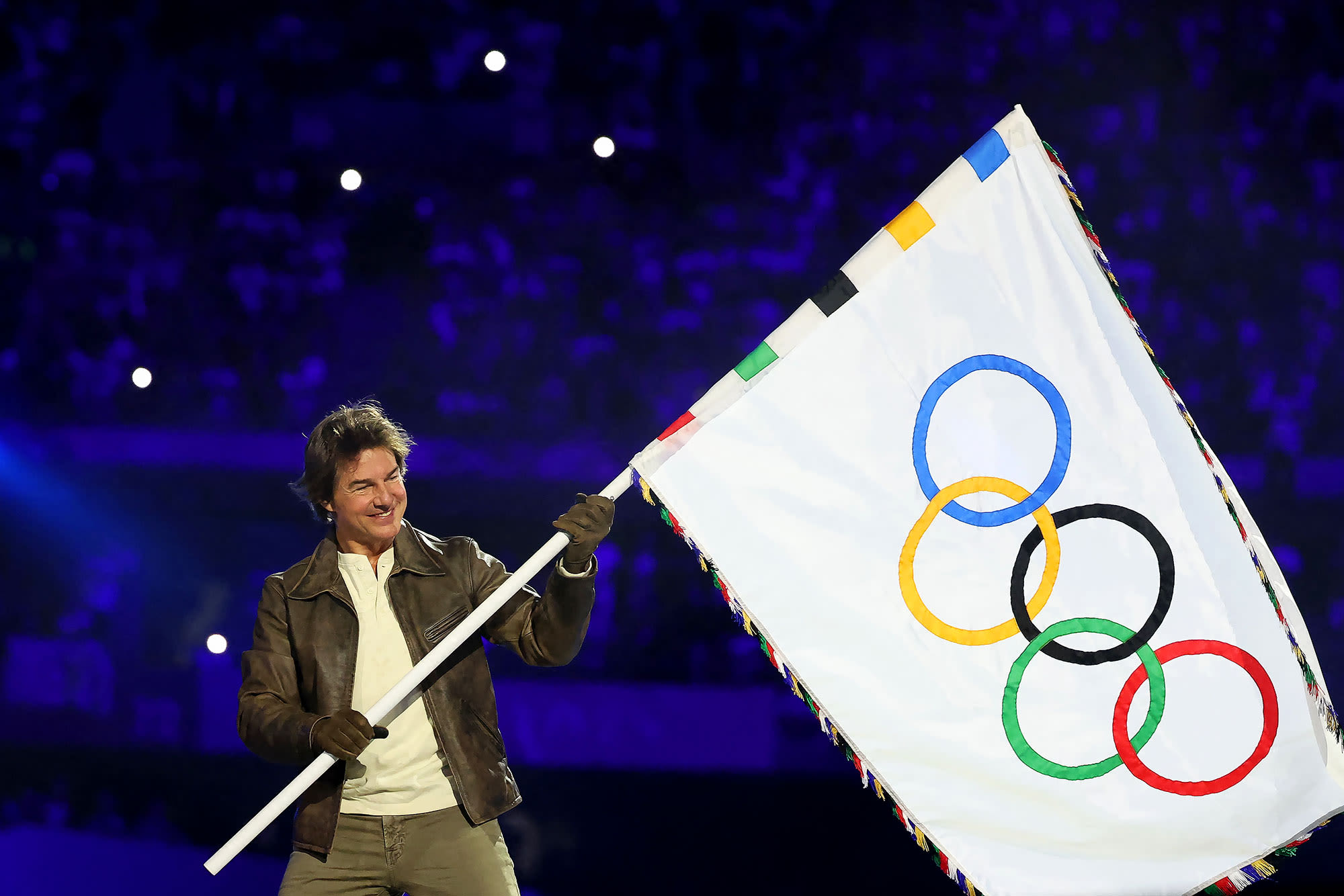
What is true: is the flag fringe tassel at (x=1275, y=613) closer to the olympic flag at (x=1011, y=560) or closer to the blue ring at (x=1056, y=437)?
the olympic flag at (x=1011, y=560)

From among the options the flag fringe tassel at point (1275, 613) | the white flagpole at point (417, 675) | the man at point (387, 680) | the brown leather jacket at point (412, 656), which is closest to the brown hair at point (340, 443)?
the man at point (387, 680)

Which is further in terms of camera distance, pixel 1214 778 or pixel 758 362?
pixel 758 362

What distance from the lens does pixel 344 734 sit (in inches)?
75.2

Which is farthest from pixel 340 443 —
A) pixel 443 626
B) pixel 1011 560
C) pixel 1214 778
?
pixel 1214 778

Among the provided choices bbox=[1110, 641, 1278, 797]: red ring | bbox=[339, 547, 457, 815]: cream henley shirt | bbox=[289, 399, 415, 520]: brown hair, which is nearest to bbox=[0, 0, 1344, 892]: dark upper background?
bbox=[289, 399, 415, 520]: brown hair

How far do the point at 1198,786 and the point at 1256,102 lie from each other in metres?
2.11

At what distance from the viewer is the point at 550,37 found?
333 cm

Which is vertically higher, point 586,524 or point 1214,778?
point 586,524

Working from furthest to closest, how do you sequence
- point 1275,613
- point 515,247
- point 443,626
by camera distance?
point 515,247 < point 443,626 < point 1275,613

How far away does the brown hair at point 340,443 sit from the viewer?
220 cm

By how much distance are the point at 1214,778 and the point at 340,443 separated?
1579 millimetres

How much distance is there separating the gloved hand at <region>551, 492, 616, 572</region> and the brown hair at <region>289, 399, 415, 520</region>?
41 cm

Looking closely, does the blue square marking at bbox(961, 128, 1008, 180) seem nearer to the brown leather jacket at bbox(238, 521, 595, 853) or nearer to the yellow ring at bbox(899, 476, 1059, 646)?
the yellow ring at bbox(899, 476, 1059, 646)

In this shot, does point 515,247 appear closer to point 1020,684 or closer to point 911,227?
point 911,227
